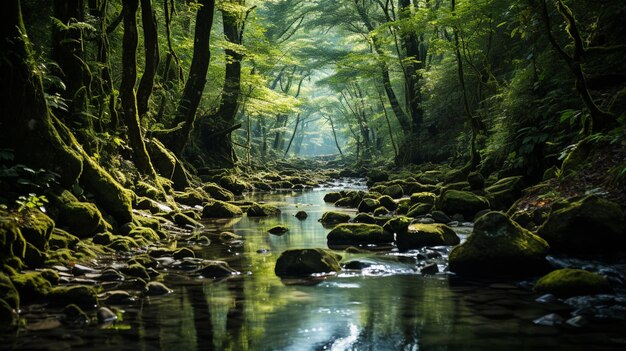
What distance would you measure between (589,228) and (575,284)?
4.26 ft

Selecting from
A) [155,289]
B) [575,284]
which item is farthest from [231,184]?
[575,284]

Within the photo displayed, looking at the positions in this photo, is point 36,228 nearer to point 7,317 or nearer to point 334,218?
point 7,317

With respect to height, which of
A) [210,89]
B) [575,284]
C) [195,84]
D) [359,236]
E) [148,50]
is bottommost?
[575,284]

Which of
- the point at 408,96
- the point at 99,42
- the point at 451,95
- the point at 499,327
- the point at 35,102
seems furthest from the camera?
the point at 408,96

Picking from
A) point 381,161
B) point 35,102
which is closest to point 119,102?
point 35,102

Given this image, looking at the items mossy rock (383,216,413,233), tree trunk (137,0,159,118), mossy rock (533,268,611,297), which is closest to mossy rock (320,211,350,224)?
mossy rock (383,216,413,233)

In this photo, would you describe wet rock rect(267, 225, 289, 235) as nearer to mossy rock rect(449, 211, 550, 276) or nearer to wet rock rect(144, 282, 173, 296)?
mossy rock rect(449, 211, 550, 276)

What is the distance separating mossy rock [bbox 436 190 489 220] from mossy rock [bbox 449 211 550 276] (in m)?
4.33

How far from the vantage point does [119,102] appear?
10984 mm

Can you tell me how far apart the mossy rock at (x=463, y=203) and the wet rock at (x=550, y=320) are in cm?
619

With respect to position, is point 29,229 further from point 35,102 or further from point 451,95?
point 451,95

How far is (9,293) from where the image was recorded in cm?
416

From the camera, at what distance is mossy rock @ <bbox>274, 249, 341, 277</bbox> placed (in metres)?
6.10

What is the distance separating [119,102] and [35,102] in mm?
4727
